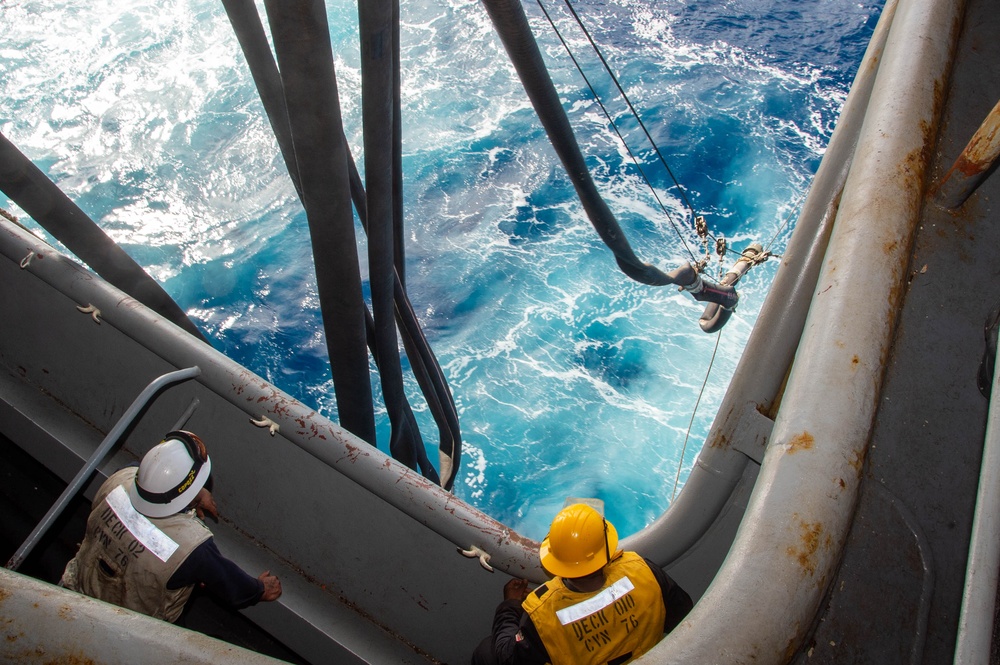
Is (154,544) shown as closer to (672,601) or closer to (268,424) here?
(268,424)

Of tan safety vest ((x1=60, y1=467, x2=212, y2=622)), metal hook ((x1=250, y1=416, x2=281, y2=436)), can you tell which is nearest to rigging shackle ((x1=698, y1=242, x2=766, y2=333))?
metal hook ((x1=250, y1=416, x2=281, y2=436))

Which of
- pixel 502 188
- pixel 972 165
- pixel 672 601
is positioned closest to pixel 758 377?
pixel 672 601

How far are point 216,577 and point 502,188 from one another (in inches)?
334

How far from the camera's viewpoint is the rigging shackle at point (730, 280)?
247 inches

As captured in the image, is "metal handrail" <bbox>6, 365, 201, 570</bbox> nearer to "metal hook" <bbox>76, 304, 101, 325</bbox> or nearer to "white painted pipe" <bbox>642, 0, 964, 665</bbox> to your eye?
"metal hook" <bbox>76, 304, 101, 325</bbox>

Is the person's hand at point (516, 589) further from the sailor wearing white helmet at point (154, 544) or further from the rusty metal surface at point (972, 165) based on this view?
the rusty metal surface at point (972, 165)

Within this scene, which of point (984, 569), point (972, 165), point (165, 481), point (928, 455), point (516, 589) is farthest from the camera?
point (516, 589)

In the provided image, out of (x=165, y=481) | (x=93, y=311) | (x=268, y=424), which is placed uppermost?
(x=93, y=311)

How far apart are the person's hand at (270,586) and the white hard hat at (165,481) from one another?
42 centimetres

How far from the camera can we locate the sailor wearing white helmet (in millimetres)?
2000

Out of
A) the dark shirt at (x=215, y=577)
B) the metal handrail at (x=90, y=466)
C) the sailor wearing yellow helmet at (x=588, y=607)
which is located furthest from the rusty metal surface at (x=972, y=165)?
the metal handrail at (x=90, y=466)

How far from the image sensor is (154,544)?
2.01 meters

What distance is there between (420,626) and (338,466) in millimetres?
665

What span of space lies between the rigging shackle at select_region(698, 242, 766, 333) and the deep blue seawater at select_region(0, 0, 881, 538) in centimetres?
132
